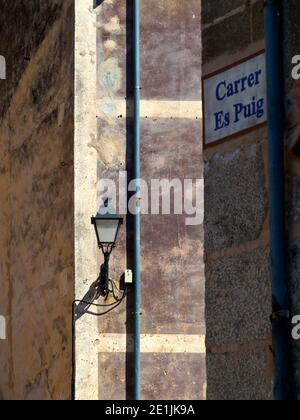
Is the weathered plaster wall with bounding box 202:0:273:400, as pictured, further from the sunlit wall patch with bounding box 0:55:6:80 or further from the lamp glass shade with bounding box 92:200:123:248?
the sunlit wall patch with bounding box 0:55:6:80

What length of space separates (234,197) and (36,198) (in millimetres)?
8834

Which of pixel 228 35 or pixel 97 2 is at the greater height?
pixel 97 2

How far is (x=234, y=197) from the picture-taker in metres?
4.83

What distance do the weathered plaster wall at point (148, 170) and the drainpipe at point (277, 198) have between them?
7.22 m

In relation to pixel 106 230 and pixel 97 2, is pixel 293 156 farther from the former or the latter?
pixel 97 2

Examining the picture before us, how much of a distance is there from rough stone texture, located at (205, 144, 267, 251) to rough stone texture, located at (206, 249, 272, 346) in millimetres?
84

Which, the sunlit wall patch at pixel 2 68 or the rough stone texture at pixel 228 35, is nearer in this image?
the rough stone texture at pixel 228 35

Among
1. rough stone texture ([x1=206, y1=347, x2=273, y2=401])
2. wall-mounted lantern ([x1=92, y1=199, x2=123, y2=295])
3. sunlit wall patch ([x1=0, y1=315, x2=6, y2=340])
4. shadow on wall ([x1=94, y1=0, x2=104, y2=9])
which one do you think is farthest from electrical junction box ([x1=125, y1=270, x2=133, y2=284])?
rough stone texture ([x1=206, y1=347, x2=273, y2=401])

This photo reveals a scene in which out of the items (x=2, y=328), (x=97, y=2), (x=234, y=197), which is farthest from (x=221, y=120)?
(x=2, y=328)

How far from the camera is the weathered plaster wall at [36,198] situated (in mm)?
12359

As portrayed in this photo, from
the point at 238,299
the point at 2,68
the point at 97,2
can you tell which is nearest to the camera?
the point at 238,299

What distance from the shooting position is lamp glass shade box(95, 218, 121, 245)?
1127 centimetres

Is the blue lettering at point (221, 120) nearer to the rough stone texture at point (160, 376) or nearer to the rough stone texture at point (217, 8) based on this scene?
the rough stone texture at point (217, 8)
